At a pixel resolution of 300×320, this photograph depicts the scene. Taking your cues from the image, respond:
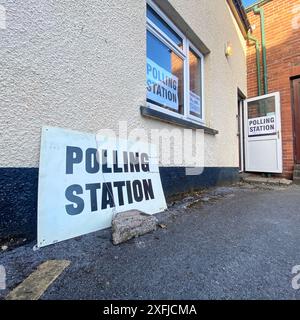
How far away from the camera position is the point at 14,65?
49.2 inches

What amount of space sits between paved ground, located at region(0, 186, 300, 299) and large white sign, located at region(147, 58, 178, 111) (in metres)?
1.49

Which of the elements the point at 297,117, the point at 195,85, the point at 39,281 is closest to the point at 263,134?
the point at 297,117

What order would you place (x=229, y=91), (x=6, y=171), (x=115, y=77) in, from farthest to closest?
(x=229, y=91) → (x=115, y=77) → (x=6, y=171)

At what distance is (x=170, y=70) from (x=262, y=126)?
10.9 ft

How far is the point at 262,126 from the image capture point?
524cm

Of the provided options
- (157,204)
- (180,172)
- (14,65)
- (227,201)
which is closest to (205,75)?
(180,172)

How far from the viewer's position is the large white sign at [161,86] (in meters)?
2.53

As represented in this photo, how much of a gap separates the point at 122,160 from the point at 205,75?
2.57 metres

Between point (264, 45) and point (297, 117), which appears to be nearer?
point (297, 117)
